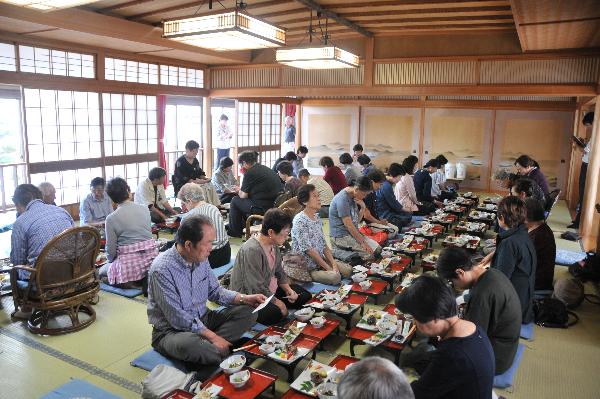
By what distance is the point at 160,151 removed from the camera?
35.3 ft

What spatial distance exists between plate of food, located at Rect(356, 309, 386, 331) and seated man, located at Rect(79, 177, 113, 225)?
4.24 metres

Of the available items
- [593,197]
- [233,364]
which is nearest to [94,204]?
[233,364]

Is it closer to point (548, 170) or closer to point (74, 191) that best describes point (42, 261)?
point (74, 191)

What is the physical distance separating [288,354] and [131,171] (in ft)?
25.9

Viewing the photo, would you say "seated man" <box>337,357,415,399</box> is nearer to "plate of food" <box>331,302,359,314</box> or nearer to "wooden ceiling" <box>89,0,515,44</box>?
"plate of food" <box>331,302,359,314</box>

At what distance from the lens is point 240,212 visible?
781cm

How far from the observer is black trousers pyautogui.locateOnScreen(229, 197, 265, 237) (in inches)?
304

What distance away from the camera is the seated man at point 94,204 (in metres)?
6.41

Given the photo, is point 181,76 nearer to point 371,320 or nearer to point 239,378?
point 371,320

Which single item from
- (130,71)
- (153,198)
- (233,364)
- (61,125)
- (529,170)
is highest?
(130,71)

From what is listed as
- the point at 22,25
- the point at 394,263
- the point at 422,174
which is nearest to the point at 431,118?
the point at 422,174

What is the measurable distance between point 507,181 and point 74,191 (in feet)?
27.4

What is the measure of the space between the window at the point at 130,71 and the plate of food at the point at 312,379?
797 centimetres

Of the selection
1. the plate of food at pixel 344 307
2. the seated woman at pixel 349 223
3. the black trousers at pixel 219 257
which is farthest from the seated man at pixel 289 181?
the plate of food at pixel 344 307
